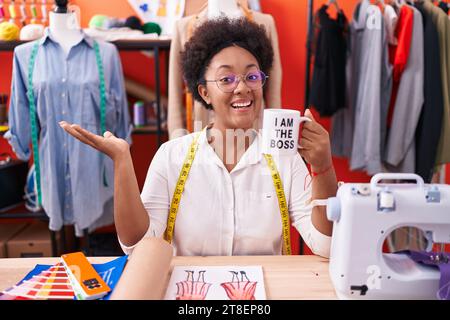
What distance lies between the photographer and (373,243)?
88 cm

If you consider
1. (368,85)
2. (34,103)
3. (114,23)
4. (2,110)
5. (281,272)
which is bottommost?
(281,272)

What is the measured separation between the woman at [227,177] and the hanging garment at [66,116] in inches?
39.3

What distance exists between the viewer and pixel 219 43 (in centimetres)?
136

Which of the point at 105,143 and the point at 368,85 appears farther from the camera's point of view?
the point at 368,85

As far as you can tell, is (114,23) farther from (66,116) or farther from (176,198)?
(176,198)

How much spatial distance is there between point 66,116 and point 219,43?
1195 mm

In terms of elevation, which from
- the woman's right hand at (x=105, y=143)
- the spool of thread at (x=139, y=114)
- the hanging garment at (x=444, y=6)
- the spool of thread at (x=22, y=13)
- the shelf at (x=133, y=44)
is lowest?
the spool of thread at (x=139, y=114)

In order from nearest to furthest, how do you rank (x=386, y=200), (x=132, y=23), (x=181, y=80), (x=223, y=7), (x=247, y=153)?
(x=386, y=200)
(x=247, y=153)
(x=223, y=7)
(x=181, y=80)
(x=132, y=23)

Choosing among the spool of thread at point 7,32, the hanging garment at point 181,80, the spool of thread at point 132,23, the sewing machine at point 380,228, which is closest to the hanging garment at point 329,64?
the hanging garment at point 181,80

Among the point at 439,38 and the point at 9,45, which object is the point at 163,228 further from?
the point at 439,38

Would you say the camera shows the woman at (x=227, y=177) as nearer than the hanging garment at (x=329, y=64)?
Yes

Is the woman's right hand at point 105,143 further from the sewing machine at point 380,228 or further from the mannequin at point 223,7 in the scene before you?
the mannequin at point 223,7

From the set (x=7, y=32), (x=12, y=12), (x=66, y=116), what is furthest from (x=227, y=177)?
(x=12, y=12)

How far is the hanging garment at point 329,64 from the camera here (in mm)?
2395
